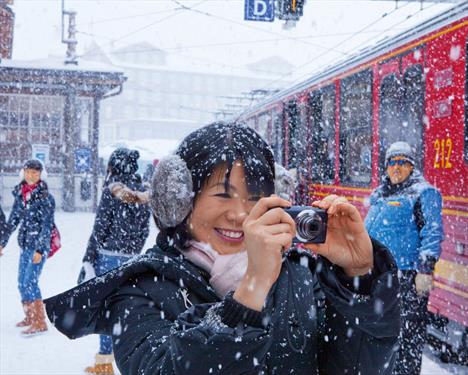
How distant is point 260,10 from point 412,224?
215 inches

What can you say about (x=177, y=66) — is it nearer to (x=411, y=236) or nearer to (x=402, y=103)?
(x=402, y=103)

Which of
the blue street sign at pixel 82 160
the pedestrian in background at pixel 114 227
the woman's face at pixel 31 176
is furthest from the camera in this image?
the blue street sign at pixel 82 160

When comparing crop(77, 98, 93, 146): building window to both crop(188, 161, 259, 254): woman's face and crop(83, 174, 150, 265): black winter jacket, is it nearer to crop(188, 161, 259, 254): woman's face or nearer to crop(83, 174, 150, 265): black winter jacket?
crop(83, 174, 150, 265): black winter jacket

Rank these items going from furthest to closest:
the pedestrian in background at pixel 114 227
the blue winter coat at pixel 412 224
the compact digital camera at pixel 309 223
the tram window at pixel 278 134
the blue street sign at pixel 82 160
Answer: the blue street sign at pixel 82 160
the tram window at pixel 278 134
the pedestrian in background at pixel 114 227
the blue winter coat at pixel 412 224
the compact digital camera at pixel 309 223

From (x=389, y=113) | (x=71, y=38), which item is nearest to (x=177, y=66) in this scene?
(x=71, y=38)

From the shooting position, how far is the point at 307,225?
50.5 inches

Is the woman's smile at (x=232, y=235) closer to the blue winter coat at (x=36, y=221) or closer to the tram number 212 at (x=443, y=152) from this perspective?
the tram number 212 at (x=443, y=152)

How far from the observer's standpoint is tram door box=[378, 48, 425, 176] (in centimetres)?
543

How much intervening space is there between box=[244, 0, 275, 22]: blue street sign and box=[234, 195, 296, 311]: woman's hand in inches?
305

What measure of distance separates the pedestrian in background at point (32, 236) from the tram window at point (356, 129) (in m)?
3.57

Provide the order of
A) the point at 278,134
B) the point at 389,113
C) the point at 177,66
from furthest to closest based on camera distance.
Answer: the point at 177,66
the point at 278,134
the point at 389,113

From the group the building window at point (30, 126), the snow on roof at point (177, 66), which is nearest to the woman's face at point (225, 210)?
the building window at point (30, 126)

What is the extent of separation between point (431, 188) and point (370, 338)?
113 inches

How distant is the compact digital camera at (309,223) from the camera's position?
50.0 inches
